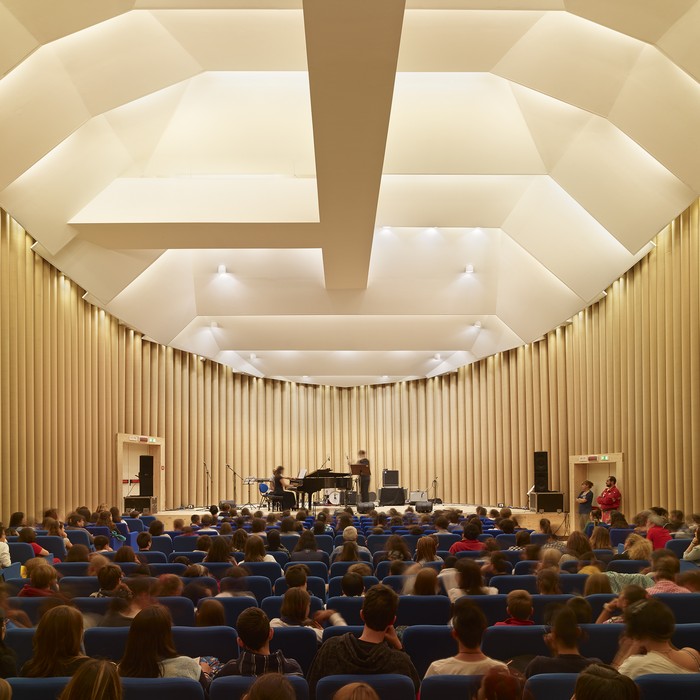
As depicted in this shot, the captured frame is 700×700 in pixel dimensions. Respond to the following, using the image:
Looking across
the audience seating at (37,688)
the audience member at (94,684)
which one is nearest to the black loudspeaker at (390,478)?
the audience seating at (37,688)

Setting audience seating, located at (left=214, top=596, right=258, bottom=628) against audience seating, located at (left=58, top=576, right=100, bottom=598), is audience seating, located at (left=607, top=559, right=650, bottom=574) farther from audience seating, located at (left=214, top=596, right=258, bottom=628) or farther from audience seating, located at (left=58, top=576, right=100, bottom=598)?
audience seating, located at (left=58, top=576, right=100, bottom=598)

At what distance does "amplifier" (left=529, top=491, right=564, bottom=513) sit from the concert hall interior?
128mm

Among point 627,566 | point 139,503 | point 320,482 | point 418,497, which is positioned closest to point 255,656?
point 627,566

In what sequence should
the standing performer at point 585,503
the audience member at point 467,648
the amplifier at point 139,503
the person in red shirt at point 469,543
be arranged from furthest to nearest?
the amplifier at point 139,503 → the standing performer at point 585,503 → the person in red shirt at point 469,543 → the audience member at point 467,648

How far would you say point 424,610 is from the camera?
600 cm

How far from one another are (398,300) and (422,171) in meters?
6.43

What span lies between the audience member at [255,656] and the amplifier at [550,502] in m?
16.8

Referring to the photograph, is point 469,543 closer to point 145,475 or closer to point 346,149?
point 346,149

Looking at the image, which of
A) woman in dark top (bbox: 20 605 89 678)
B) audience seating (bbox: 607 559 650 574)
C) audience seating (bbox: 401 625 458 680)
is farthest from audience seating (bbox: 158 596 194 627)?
audience seating (bbox: 607 559 650 574)

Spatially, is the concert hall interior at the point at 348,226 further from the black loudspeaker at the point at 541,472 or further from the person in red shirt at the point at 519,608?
the person in red shirt at the point at 519,608

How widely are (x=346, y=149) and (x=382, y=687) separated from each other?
8.40 metres

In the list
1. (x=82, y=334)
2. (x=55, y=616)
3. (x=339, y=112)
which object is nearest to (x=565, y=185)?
(x=339, y=112)

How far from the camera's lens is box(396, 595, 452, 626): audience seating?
5.97 m

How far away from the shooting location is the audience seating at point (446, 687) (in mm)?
3695
